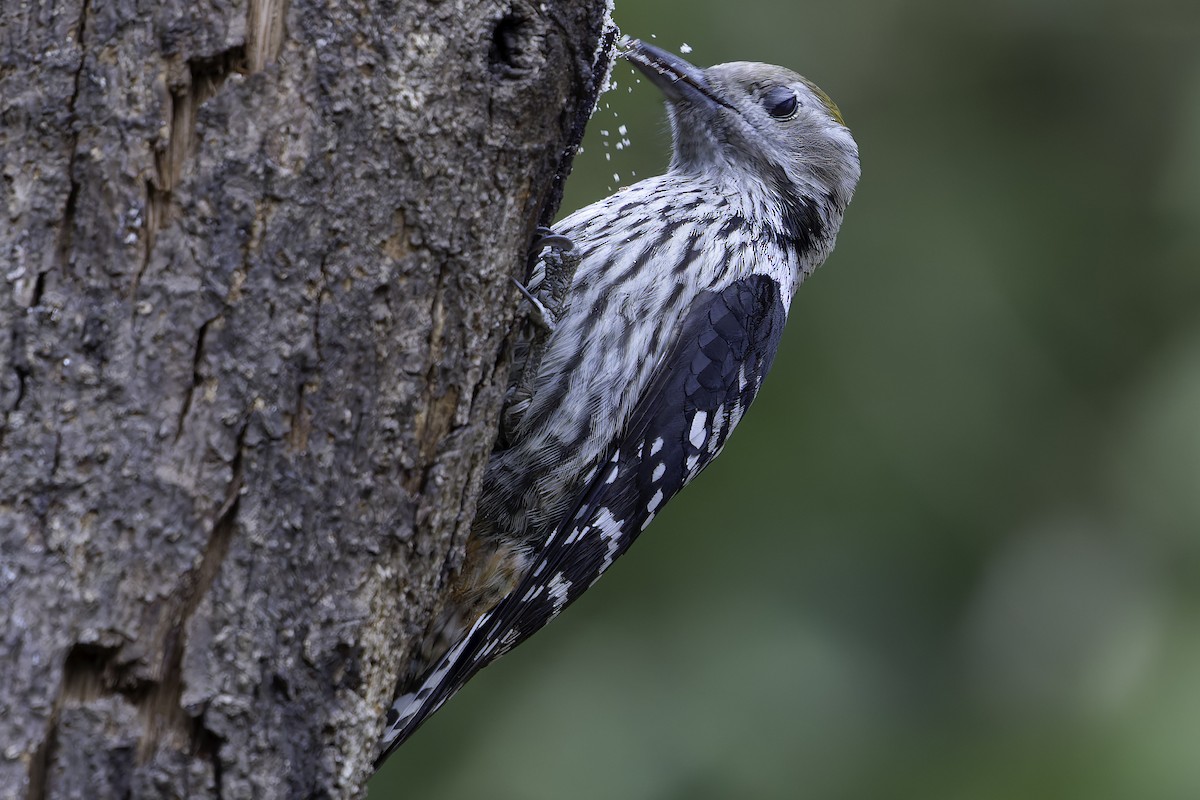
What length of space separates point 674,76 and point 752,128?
1.02ft

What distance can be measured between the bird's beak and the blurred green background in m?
0.18

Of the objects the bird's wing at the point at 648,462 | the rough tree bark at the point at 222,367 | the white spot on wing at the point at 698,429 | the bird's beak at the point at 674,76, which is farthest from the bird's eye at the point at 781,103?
the rough tree bark at the point at 222,367

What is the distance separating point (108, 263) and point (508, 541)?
4.90ft

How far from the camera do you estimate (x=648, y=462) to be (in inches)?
121

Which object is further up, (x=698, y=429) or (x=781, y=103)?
(x=781, y=103)

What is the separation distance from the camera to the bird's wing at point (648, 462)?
111 inches

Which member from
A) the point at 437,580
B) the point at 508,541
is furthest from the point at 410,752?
the point at 437,580

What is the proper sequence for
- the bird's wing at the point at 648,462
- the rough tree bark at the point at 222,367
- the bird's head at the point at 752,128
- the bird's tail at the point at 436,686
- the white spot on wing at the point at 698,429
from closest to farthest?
the rough tree bark at the point at 222,367 < the bird's tail at the point at 436,686 < the bird's wing at the point at 648,462 < the white spot on wing at the point at 698,429 < the bird's head at the point at 752,128

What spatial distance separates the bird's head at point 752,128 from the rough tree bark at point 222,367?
1.74 meters

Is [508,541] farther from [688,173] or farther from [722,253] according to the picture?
[688,173]

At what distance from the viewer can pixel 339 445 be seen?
1.79m

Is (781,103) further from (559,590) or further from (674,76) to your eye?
(559,590)

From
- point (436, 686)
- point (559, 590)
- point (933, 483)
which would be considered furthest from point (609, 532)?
point (933, 483)

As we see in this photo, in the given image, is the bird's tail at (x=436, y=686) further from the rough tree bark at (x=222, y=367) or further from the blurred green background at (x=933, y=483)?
the blurred green background at (x=933, y=483)
